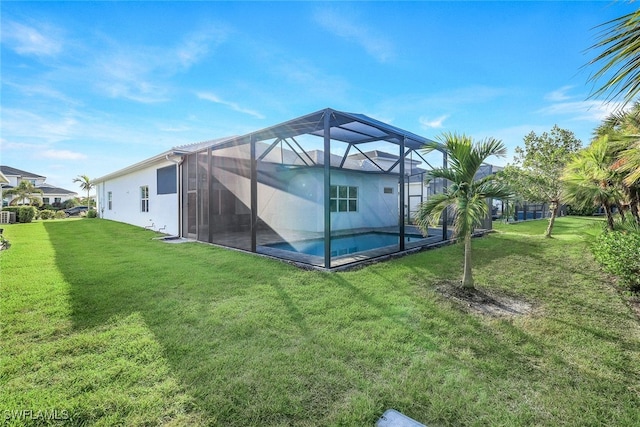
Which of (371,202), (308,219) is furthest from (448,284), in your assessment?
(371,202)

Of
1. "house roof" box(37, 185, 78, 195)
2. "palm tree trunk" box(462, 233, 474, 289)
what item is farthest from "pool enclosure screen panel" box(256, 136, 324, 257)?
"house roof" box(37, 185, 78, 195)

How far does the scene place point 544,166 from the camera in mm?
11344

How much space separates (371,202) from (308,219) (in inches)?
159

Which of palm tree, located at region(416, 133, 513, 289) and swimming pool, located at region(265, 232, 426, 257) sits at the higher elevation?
palm tree, located at region(416, 133, 513, 289)

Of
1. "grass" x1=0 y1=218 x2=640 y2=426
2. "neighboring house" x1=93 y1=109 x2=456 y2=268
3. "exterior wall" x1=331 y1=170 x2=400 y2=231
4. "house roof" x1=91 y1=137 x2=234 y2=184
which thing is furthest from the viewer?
"exterior wall" x1=331 y1=170 x2=400 y2=231

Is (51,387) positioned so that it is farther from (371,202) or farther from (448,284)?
(371,202)

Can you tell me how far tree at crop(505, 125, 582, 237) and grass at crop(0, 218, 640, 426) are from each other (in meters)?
6.47

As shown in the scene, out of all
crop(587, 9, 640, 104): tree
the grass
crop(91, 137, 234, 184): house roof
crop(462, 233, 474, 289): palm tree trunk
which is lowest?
the grass

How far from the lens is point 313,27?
27.7ft

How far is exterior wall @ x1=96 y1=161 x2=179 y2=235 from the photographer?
12.1 metres

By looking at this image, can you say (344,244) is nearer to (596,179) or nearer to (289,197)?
(289,197)

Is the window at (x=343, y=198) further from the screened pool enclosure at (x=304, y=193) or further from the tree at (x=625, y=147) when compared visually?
the tree at (x=625, y=147)

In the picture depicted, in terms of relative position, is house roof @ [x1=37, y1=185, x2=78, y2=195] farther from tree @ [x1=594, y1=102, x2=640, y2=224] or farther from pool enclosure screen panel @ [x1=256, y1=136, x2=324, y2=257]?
tree @ [x1=594, y1=102, x2=640, y2=224]

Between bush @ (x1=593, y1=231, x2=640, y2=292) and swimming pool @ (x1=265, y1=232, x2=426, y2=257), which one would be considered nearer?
bush @ (x1=593, y1=231, x2=640, y2=292)
